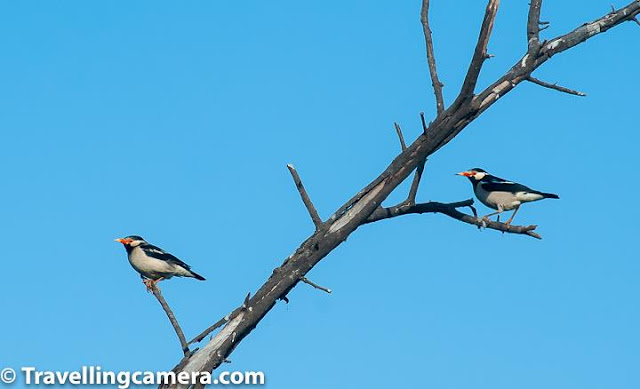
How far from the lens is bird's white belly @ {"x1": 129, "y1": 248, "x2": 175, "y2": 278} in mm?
13164

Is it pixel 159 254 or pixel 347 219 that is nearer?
pixel 347 219

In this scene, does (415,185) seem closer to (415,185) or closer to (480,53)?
(415,185)

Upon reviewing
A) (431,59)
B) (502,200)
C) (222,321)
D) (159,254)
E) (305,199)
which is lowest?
(222,321)

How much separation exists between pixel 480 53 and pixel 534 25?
1.31 metres

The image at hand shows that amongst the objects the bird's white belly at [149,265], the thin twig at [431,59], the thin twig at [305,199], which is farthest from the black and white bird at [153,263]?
the thin twig at [431,59]

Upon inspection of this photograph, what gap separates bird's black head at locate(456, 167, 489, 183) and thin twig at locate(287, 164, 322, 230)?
6.03 m

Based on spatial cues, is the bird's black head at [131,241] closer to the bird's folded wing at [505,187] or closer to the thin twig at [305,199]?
the bird's folded wing at [505,187]

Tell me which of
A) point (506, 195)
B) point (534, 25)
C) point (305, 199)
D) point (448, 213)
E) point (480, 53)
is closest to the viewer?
point (480, 53)

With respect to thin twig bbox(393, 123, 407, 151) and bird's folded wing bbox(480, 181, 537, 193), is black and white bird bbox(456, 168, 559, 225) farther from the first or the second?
thin twig bbox(393, 123, 407, 151)

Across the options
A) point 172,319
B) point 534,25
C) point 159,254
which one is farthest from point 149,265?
point 534,25

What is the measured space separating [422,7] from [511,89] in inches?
46.5

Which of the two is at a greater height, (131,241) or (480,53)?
(131,241)

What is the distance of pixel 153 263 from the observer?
13148mm

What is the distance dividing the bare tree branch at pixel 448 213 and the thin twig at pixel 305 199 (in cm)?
50
